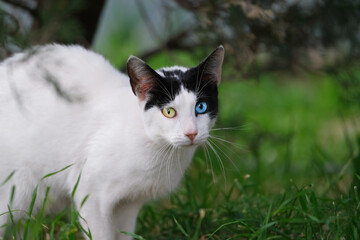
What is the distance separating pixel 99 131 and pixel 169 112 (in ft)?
1.20

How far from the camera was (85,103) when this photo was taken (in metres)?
2.37

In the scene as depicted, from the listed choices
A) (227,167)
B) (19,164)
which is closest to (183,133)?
(19,164)

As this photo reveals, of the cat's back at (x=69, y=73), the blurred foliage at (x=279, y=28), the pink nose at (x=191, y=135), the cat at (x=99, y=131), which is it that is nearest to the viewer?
the pink nose at (x=191, y=135)

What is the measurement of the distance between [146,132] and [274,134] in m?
1.54

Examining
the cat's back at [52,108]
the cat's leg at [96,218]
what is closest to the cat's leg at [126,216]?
the cat's leg at [96,218]

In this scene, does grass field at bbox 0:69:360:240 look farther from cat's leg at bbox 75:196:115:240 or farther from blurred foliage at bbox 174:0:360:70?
blurred foliage at bbox 174:0:360:70

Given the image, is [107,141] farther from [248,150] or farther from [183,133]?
[248,150]

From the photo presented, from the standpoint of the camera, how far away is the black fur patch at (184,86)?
2.12 metres

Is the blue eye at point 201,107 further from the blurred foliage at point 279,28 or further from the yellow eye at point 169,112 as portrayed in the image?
the blurred foliage at point 279,28

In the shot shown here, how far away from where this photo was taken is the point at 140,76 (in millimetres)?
2123

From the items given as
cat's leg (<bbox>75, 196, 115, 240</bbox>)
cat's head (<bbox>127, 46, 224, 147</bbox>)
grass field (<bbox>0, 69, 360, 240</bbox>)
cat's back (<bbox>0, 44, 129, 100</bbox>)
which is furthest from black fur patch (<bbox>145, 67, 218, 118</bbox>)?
cat's leg (<bbox>75, 196, 115, 240</bbox>)

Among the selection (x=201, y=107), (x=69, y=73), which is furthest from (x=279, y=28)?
(x=69, y=73)

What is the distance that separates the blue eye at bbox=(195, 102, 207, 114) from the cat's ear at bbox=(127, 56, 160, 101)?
0.67 feet

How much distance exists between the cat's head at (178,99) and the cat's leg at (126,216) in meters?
0.44
